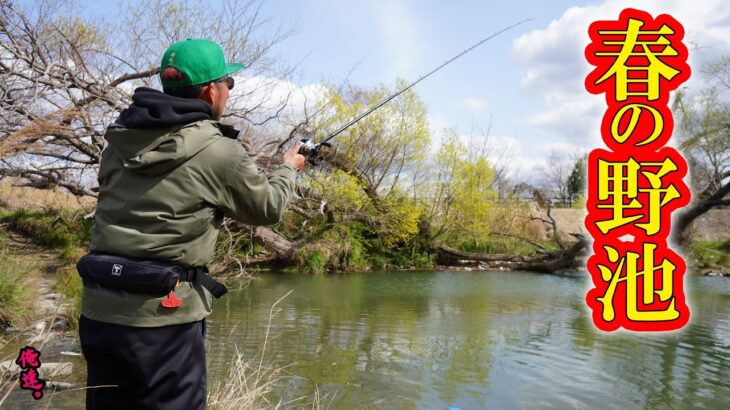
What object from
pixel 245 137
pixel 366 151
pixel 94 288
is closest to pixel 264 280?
pixel 245 137

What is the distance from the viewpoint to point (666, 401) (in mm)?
5516

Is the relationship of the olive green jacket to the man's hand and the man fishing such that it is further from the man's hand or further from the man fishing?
the man's hand

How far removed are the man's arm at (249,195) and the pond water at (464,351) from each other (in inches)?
125

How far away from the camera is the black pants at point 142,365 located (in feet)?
5.66

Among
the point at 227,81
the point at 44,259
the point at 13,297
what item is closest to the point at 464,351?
the point at 13,297

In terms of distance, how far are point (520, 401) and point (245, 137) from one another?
754 centimetres

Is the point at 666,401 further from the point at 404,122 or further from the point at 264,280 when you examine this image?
the point at 404,122

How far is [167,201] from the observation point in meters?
1.74

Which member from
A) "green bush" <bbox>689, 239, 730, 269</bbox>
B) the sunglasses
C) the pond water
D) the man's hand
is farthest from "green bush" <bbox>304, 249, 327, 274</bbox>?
the sunglasses

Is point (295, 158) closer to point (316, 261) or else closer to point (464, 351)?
point (464, 351)

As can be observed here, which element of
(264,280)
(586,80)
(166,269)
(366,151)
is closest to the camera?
(166,269)

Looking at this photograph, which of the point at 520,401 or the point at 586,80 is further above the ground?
the point at 586,80

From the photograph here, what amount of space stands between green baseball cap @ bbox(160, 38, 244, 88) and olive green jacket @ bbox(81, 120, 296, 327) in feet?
0.59

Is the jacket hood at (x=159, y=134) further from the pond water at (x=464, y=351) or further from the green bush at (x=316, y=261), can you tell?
the green bush at (x=316, y=261)
